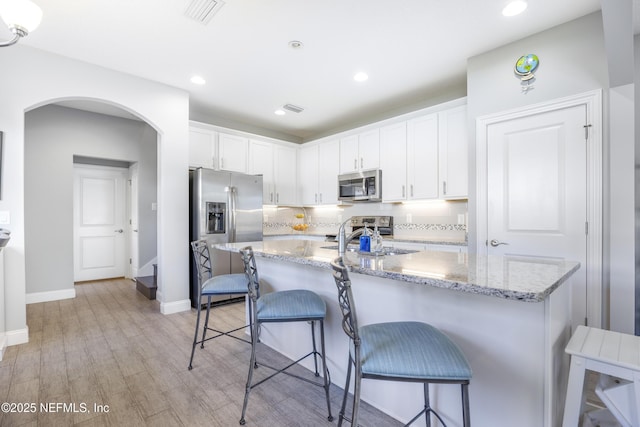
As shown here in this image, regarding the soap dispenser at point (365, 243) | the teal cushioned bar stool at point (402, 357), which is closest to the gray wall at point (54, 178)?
the soap dispenser at point (365, 243)

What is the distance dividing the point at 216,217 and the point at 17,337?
214 cm

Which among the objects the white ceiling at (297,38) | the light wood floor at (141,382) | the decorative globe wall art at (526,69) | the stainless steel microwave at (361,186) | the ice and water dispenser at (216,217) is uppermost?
the white ceiling at (297,38)

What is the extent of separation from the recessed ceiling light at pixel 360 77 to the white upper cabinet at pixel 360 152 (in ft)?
3.05

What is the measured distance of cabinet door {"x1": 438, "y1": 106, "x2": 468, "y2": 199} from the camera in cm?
337

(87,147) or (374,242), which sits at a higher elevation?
(87,147)

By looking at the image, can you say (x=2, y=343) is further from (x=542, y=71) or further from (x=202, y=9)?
(x=542, y=71)

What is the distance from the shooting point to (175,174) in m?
3.67

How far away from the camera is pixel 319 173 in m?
5.05

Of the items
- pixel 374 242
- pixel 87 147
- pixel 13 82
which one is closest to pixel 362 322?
pixel 374 242

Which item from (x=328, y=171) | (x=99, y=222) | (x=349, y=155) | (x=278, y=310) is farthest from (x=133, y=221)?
(x=278, y=310)

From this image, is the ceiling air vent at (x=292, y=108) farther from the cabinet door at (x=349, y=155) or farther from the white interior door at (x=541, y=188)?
the white interior door at (x=541, y=188)

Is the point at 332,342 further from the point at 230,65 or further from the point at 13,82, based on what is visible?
the point at 13,82

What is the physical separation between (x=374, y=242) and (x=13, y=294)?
10.8 ft

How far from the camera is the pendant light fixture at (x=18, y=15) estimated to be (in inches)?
61.4
